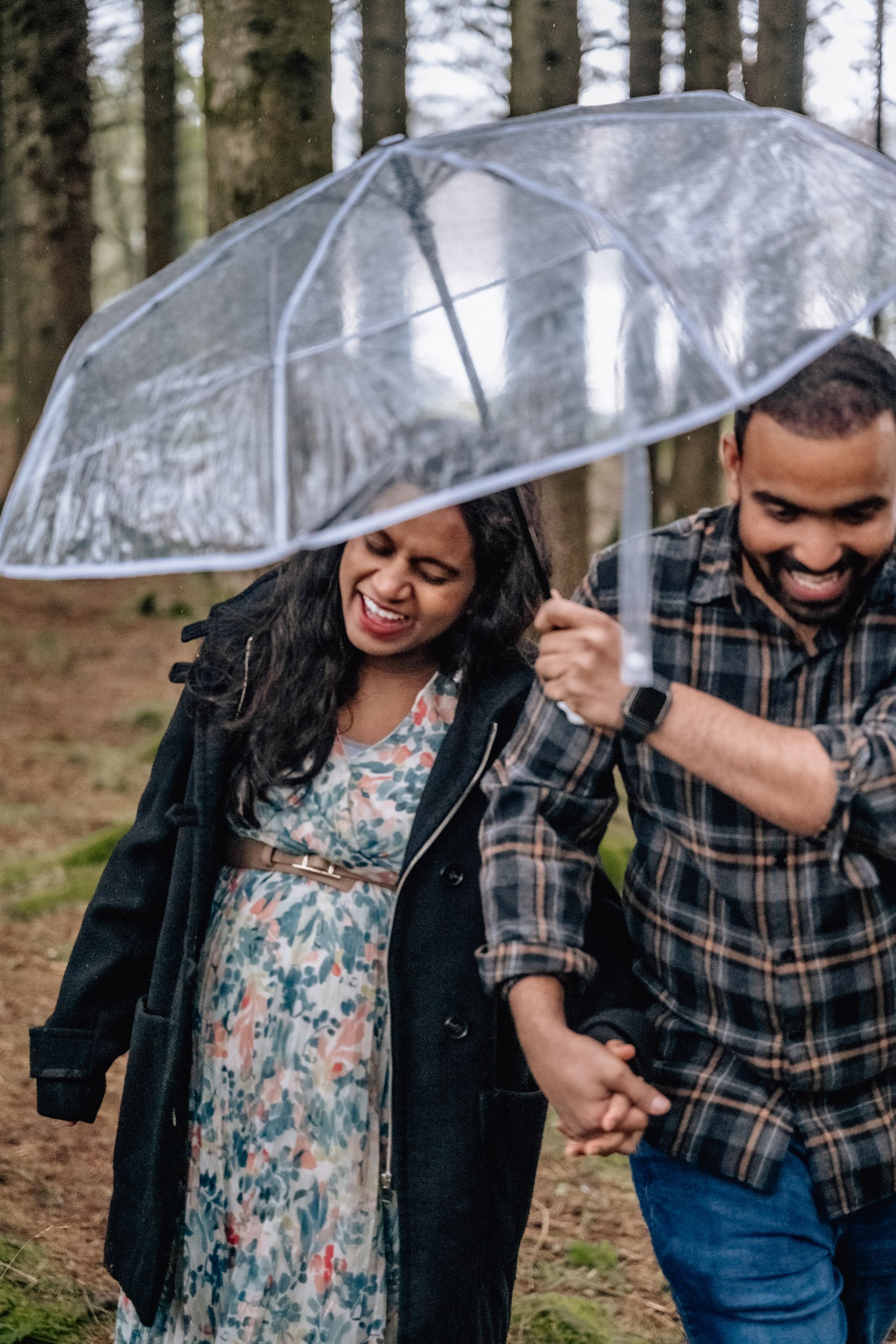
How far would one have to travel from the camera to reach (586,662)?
1.93 metres

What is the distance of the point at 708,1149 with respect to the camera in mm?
2154

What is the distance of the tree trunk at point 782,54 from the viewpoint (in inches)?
259

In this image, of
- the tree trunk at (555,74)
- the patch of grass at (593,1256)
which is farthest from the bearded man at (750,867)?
the tree trunk at (555,74)

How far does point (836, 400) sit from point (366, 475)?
698mm

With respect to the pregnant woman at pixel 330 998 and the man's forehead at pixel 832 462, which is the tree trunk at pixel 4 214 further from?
the man's forehead at pixel 832 462

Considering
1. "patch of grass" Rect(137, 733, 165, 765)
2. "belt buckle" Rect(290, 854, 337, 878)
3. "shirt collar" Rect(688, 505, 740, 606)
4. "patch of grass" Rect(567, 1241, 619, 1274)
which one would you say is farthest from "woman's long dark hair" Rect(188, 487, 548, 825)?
"patch of grass" Rect(137, 733, 165, 765)

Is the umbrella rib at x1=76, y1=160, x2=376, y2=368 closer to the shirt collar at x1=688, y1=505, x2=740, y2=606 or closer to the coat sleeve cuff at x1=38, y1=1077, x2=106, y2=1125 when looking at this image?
the shirt collar at x1=688, y1=505, x2=740, y2=606

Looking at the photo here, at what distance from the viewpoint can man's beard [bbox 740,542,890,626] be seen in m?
1.94

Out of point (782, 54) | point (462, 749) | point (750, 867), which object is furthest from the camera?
point (782, 54)

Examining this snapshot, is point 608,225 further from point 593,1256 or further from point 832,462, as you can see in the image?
point 593,1256

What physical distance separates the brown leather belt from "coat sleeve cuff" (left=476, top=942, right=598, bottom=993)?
34cm

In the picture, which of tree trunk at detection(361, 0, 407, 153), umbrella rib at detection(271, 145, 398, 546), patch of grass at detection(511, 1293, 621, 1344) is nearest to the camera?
umbrella rib at detection(271, 145, 398, 546)

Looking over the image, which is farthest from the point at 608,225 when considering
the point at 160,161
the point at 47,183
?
the point at 160,161

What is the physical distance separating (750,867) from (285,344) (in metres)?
1.07
